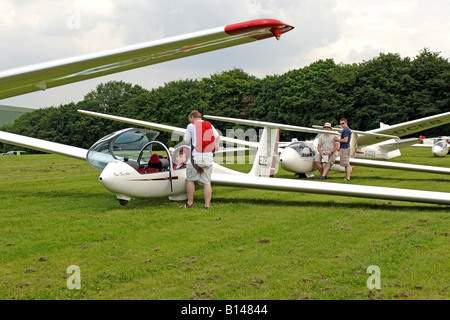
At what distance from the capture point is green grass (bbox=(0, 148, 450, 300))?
4441 mm

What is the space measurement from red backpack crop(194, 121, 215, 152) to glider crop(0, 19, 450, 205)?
815mm

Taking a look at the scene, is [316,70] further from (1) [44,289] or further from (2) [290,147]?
(1) [44,289]

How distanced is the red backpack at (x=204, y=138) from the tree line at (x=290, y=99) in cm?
5099

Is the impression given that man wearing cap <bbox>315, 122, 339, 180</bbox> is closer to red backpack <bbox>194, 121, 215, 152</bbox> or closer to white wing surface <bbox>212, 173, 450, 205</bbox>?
white wing surface <bbox>212, 173, 450, 205</bbox>

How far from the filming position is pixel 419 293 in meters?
4.23

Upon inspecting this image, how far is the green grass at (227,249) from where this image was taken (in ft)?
14.6

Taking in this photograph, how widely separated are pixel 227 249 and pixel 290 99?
198ft

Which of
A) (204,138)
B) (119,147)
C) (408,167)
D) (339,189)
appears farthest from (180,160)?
(408,167)

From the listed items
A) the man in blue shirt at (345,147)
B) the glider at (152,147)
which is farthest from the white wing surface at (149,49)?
the man in blue shirt at (345,147)

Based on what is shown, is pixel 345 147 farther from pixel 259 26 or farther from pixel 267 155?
pixel 259 26

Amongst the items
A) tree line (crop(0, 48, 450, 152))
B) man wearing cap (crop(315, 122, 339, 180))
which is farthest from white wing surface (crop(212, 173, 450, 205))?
tree line (crop(0, 48, 450, 152))

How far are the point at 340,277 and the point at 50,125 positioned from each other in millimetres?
76232

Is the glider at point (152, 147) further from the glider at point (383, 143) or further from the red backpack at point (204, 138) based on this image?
the glider at point (383, 143)
